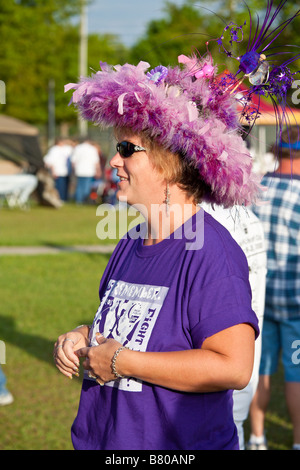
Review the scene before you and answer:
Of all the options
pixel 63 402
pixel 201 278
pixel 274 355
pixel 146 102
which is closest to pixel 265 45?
pixel 146 102

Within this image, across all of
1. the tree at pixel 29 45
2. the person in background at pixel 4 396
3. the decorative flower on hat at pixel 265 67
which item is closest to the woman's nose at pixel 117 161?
the decorative flower on hat at pixel 265 67

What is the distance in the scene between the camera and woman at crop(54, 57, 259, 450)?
2.14 meters

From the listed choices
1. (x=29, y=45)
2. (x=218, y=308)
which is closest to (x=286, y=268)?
(x=218, y=308)

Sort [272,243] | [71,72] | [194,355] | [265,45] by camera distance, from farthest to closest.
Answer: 1. [71,72]
2. [272,243]
3. [265,45]
4. [194,355]

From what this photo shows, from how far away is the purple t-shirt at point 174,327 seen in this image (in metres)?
2.16

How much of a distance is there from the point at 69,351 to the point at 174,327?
18.1 inches

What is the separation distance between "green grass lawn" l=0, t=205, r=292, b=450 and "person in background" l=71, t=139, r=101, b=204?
600cm

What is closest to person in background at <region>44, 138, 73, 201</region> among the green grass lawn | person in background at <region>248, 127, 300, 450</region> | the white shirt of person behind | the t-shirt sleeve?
the white shirt of person behind

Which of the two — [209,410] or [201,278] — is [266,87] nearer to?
[201,278]

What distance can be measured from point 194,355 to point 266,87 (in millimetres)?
944

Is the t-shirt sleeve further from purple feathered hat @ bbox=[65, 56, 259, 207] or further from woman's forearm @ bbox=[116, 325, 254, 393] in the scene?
purple feathered hat @ bbox=[65, 56, 259, 207]

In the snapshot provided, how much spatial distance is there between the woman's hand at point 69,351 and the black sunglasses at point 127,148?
0.70 meters

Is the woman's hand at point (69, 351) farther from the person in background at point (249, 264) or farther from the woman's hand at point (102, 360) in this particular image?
the person in background at point (249, 264)
